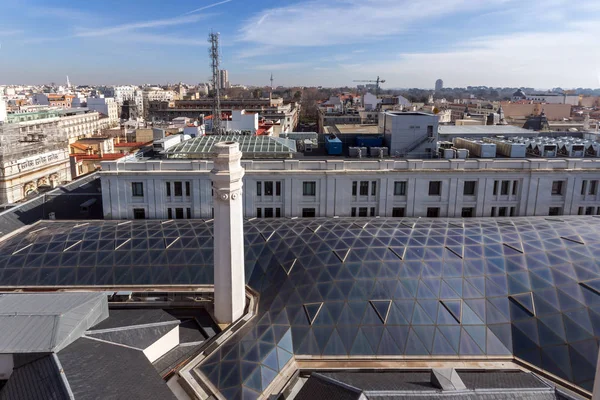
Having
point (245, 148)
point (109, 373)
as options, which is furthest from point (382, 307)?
point (245, 148)

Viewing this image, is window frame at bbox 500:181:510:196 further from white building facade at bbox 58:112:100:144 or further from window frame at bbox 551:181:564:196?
white building facade at bbox 58:112:100:144

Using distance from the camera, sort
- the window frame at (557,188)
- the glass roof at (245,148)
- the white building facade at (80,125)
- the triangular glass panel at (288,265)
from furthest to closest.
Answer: the white building facade at (80,125) < the glass roof at (245,148) < the window frame at (557,188) < the triangular glass panel at (288,265)

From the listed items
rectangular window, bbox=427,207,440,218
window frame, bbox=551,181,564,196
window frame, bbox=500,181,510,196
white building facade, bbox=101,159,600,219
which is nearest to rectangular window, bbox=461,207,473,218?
white building facade, bbox=101,159,600,219

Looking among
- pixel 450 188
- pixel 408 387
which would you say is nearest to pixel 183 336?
pixel 408 387

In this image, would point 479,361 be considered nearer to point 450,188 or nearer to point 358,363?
point 358,363

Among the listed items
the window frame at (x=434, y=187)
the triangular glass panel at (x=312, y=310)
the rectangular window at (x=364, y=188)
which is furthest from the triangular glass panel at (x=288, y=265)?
the window frame at (x=434, y=187)

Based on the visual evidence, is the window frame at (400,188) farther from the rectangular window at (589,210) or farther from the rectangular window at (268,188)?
the rectangular window at (589,210)
